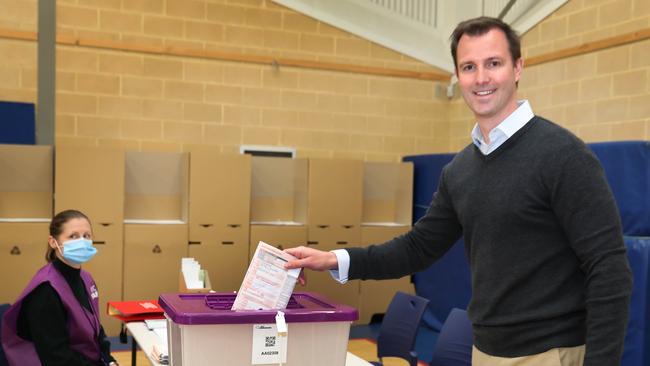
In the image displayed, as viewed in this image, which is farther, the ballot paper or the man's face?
the ballot paper

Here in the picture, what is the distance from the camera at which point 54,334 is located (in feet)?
8.89

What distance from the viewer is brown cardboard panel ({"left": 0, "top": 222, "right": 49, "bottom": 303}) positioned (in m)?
5.57

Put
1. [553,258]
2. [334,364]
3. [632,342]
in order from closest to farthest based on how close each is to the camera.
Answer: [553,258]
[334,364]
[632,342]

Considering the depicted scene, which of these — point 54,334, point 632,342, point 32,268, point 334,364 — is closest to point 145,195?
point 32,268

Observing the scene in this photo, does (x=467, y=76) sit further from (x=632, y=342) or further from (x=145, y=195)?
(x=145, y=195)

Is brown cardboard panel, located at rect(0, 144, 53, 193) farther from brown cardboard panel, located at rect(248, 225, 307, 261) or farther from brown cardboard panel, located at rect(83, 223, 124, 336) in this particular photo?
brown cardboard panel, located at rect(248, 225, 307, 261)

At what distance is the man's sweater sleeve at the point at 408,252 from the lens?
6.08 ft

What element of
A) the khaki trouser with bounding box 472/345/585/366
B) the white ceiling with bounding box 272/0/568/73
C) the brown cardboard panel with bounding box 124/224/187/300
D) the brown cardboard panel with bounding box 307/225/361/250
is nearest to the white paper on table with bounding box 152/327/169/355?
the khaki trouser with bounding box 472/345/585/366

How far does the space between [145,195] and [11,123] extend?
1351mm

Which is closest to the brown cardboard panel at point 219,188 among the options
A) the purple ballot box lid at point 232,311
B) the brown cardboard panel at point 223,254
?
the brown cardboard panel at point 223,254

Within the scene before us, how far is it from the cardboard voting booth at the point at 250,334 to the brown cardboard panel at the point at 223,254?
442 centimetres

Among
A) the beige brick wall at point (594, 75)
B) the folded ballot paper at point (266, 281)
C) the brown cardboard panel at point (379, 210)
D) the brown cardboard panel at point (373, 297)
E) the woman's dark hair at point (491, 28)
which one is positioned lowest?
the brown cardboard panel at point (373, 297)

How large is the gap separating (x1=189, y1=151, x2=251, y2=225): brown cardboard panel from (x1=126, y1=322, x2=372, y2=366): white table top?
2795mm

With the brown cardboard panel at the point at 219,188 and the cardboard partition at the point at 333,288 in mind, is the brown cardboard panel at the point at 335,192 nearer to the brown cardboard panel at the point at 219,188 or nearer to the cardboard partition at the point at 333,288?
the cardboard partition at the point at 333,288
